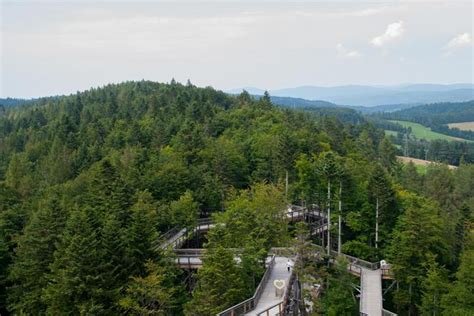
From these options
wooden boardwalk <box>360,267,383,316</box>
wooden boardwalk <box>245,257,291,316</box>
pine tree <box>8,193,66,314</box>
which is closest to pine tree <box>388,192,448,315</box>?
wooden boardwalk <box>360,267,383,316</box>

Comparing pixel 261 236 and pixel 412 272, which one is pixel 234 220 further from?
pixel 412 272

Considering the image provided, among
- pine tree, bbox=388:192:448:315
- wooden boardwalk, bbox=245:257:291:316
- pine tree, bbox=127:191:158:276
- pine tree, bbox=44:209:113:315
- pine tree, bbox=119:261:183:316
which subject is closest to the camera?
wooden boardwalk, bbox=245:257:291:316

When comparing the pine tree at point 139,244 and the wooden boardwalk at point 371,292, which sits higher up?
the pine tree at point 139,244

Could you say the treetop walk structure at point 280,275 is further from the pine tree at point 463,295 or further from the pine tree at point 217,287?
the pine tree at point 463,295

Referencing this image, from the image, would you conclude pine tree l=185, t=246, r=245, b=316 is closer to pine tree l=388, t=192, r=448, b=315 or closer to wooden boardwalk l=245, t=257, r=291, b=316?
wooden boardwalk l=245, t=257, r=291, b=316

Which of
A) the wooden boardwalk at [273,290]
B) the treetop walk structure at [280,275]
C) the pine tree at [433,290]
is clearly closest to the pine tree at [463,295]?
the pine tree at [433,290]

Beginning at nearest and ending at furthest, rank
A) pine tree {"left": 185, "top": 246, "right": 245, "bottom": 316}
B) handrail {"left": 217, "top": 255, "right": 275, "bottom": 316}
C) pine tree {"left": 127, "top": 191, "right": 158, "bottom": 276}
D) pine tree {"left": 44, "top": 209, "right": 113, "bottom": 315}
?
handrail {"left": 217, "top": 255, "right": 275, "bottom": 316} < pine tree {"left": 185, "top": 246, "right": 245, "bottom": 316} < pine tree {"left": 44, "top": 209, "right": 113, "bottom": 315} < pine tree {"left": 127, "top": 191, "right": 158, "bottom": 276}

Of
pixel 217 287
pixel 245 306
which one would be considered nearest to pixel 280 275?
pixel 217 287
